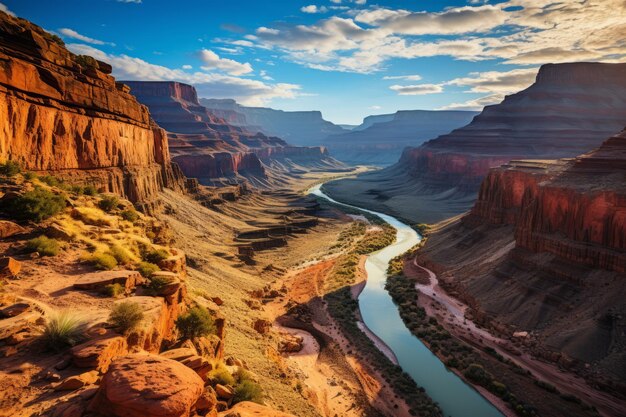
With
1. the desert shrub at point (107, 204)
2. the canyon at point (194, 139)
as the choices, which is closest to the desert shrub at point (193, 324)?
the desert shrub at point (107, 204)

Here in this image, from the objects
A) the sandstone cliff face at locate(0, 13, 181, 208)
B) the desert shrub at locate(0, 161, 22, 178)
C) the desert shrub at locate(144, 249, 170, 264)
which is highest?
the sandstone cliff face at locate(0, 13, 181, 208)

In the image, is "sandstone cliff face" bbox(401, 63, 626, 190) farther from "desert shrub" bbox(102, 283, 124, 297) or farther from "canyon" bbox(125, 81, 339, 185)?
"desert shrub" bbox(102, 283, 124, 297)

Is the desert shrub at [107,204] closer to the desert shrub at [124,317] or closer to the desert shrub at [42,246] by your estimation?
the desert shrub at [42,246]

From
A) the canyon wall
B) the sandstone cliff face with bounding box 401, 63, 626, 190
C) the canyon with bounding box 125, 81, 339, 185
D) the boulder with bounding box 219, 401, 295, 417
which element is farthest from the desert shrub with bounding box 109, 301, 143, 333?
the sandstone cliff face with bounding box 401, 63, 626, 190

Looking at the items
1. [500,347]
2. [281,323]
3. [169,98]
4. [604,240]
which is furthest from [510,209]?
[169,98]

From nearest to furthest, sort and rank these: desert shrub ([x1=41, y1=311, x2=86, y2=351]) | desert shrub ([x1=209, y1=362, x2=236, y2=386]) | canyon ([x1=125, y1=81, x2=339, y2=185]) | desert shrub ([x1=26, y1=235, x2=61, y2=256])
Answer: desert shrub ([x1=41, y1=311, x2=86, y2=351])
desert shrub ([x1=209, y1=362, x2=236, y2=386])
desert shrub ([x1=26, y1=235, x2=61, y2=256])
canyon ([x1=125, y1=81, x2=339, y2=185])

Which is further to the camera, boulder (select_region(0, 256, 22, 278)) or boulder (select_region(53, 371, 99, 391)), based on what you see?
boulder (select_region(0, 256, 22, 278))

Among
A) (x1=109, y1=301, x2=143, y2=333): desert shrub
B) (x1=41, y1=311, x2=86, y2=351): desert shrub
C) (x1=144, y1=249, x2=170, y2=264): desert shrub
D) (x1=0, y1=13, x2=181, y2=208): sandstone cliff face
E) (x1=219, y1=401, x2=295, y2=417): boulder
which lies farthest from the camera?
(x1=0, y1=13, x2=181, y2=208): sandstone cliff face
